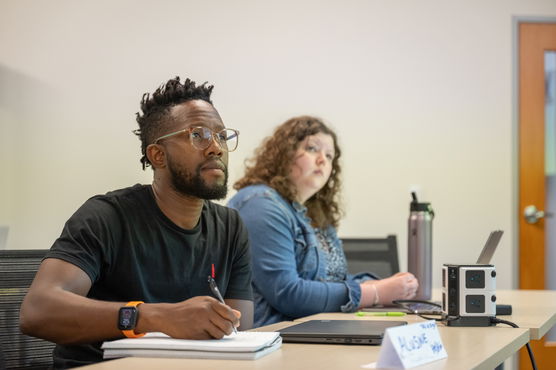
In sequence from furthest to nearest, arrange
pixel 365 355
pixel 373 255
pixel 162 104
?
pixel 373 255, pixel 162 104, pixel 365 355

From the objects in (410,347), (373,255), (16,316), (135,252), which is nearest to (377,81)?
(373,255)

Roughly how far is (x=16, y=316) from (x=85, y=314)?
12.2 inches

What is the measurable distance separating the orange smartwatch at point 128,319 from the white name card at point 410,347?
1.51 ft

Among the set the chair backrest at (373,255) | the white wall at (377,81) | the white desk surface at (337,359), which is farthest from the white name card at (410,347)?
the white wall at (377,81)

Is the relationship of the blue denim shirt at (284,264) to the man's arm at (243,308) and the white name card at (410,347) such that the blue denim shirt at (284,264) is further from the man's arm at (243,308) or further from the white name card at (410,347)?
the white name card at (410,347)

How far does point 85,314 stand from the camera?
4.63 feet

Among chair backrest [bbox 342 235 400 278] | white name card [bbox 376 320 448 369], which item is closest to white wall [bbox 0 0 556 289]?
chair backrest [bbox 342 235 400 278]

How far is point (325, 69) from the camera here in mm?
4070

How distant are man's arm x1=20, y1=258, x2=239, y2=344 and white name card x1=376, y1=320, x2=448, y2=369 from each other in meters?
0.29

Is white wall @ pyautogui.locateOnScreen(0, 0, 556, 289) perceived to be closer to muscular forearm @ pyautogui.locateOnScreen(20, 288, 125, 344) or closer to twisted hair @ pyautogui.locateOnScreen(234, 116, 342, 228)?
twisted hair @ pyautogui.locateOnScreen(234, 116, 342, 228)

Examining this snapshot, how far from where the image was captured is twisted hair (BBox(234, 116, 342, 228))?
8.33ft

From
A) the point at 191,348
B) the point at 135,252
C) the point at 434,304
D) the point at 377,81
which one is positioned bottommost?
the point at 434,304

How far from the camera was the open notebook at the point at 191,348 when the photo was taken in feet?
3.93

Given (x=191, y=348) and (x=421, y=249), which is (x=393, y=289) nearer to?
(x=421, y=249)
